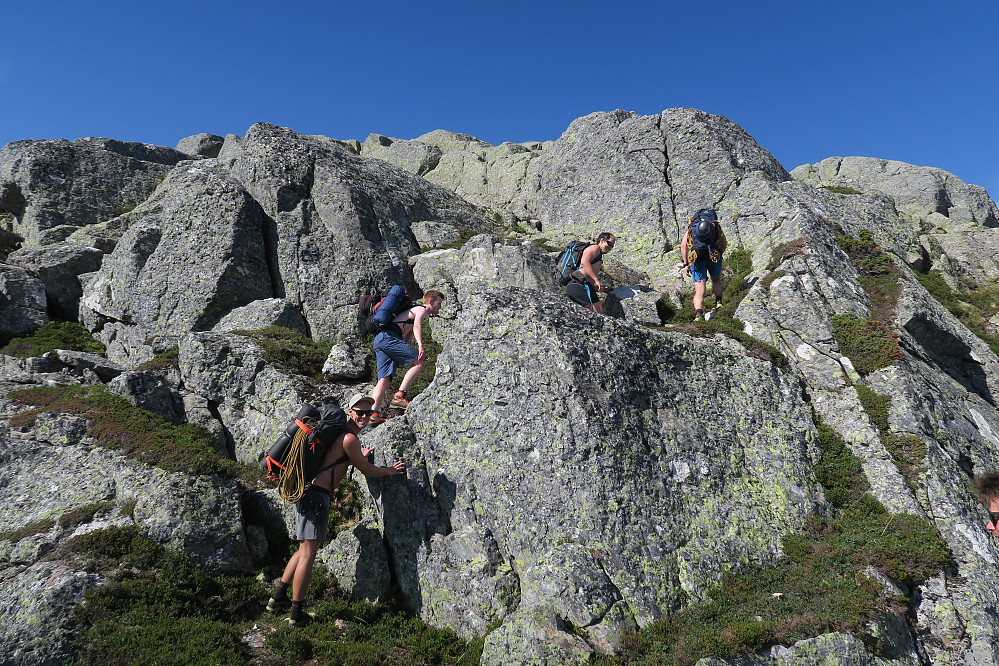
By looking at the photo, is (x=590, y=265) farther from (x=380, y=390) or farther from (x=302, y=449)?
(x=302, y=449)

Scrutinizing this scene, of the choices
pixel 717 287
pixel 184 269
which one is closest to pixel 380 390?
pixel 184 269

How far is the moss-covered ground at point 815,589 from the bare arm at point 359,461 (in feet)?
19.0

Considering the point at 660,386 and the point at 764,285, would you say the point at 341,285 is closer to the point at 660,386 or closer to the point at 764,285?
the point at 660,386

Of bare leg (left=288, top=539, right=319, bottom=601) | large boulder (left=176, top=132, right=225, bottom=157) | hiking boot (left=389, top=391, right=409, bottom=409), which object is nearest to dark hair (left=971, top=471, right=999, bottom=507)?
hiking boot (left=389, top=391, right=409, bottom=409)

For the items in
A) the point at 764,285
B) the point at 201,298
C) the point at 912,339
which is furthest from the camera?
the point at 201,298

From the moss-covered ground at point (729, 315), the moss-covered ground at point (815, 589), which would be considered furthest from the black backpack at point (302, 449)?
the moss-covered ground at point (729, 315)

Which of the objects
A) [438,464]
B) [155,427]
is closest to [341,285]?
[155,427]

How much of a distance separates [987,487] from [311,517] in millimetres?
15537

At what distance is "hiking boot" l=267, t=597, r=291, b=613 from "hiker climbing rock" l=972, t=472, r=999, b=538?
51.8 feet

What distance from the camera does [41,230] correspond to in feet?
88.3

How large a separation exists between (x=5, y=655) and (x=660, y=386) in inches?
545

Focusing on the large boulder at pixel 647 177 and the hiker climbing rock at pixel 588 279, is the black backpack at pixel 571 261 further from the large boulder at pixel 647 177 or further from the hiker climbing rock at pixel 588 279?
the large boulder at pixel 647 177

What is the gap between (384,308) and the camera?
14273mm

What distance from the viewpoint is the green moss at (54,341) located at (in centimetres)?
1841
